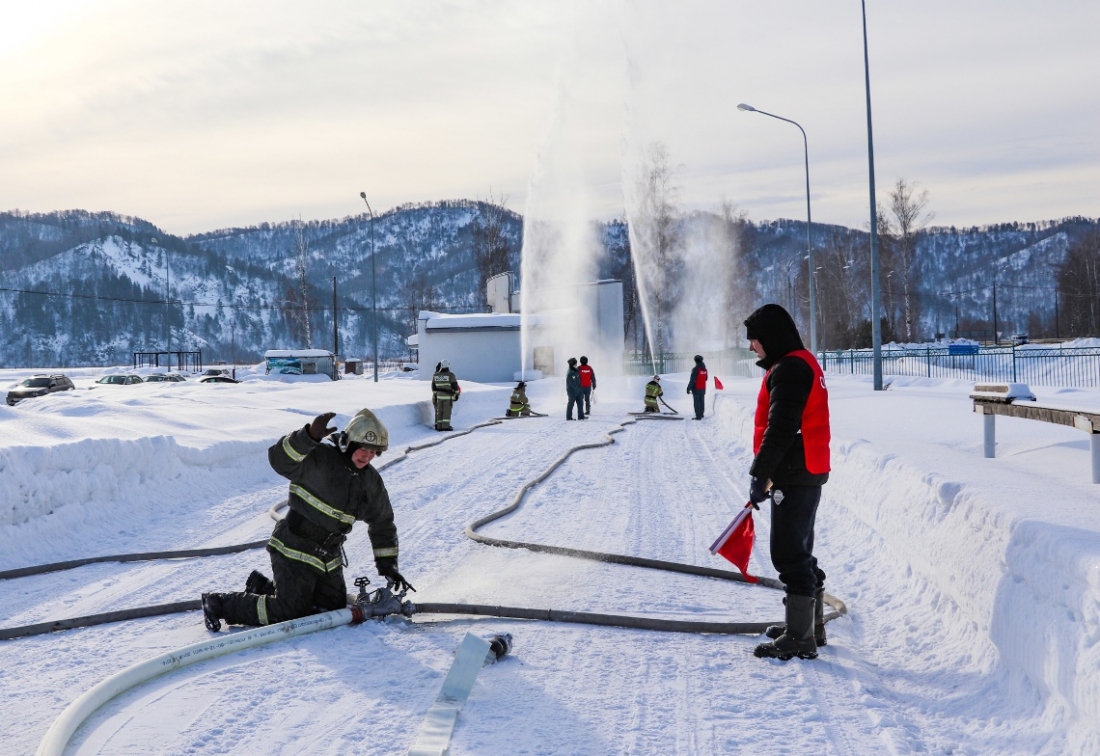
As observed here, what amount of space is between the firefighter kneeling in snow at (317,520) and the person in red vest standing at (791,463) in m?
2.13

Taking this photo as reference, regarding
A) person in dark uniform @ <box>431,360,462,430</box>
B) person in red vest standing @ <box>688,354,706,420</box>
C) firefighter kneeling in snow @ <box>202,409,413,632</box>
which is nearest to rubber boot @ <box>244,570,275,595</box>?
firefighter kneeling in snow @ <box>202,409,413,632</box>

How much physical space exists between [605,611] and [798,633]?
1.33 meters

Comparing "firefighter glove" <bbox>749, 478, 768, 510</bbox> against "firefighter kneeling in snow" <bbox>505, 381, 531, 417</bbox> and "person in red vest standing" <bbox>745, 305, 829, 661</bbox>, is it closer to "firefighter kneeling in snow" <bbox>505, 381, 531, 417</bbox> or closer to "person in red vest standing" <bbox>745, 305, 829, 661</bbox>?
"person in red vest standing" <bbox>745, 305, 829, 661</bbox>

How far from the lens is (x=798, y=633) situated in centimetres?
479

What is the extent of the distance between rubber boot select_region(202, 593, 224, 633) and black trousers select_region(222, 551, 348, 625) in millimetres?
34

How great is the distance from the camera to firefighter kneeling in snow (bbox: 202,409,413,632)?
5176 millimetres

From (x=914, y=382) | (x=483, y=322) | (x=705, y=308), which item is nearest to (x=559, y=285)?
(x=483, y=322)

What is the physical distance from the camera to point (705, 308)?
61094 mm

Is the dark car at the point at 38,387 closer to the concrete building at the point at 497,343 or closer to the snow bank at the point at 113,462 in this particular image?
the concrete building at the point at 497,343

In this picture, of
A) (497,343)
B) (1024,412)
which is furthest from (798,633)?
(497,343)

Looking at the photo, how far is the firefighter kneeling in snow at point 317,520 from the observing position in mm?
5176

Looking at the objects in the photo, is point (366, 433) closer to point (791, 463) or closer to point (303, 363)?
point (791, 463)

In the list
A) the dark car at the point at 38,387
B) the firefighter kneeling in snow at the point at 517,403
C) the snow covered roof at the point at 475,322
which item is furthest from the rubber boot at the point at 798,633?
the snow covered roof at the point at 475,322

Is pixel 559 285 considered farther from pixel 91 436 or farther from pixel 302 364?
pixel 91 436
